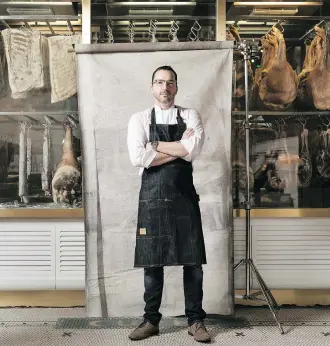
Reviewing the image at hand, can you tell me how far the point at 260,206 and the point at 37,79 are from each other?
6.00ft

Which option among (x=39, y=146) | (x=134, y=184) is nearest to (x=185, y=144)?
(x=134, y=184)

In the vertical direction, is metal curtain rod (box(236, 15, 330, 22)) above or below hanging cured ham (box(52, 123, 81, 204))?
above

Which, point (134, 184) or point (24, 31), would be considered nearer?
point (134, 184)

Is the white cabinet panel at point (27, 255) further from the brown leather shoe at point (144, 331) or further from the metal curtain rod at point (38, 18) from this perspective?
the metal curtain rod at point (38, 18)

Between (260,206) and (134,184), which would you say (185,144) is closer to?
(134,184)

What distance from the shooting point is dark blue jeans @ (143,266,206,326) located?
3.01 metres

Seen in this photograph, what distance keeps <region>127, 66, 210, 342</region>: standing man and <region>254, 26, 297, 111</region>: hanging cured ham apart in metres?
0.83

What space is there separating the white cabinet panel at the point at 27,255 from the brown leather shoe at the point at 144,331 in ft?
2.85

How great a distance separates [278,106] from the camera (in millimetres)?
3703

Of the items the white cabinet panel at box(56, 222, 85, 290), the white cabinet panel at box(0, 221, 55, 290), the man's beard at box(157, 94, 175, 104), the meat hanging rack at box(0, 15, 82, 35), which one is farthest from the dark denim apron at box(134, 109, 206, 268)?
the meat hanging rack at box(0, 15, 82, 35)

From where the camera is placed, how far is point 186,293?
3043 mm

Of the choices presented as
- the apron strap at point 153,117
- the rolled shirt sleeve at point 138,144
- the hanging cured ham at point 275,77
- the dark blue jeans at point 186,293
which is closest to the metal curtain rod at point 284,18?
the hanging cured ham at point 275,77

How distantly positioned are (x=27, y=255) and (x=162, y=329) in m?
1.11

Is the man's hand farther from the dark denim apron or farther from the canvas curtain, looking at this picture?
the canvas curtain
